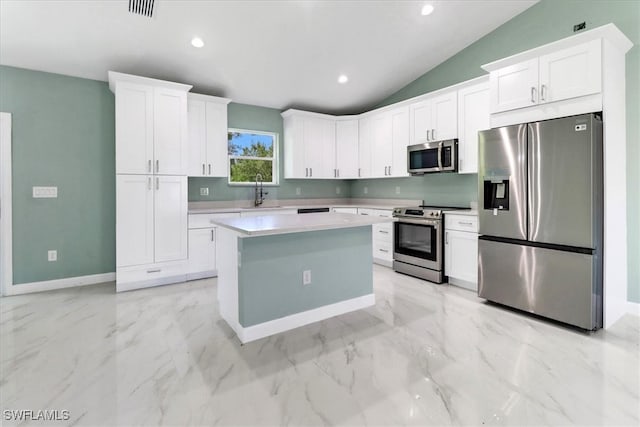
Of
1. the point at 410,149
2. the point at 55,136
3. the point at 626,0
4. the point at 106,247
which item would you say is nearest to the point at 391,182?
the point at 410,149

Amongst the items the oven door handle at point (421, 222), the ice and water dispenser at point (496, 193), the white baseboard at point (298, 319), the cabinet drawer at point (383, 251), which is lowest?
the white baseboard at point (298, 319)

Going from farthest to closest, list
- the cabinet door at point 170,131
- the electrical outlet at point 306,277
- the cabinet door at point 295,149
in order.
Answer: the cabinet door at point 295,149 → the cabinet door at point 170,131 → the electrical outlet at point 306,277

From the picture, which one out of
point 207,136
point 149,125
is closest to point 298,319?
point 149,125

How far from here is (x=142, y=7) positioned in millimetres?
2979

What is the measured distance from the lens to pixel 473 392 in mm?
1836

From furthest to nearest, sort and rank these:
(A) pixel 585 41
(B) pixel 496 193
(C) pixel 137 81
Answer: (C) pixel 137 81
(B) pixel 496 193
(A) pixel 585 41

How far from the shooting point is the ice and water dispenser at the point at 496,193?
10.0 feet

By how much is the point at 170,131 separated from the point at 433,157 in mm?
3369

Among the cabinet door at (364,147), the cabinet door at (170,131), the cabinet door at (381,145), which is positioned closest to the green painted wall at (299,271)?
the cabinet door at (170,131)

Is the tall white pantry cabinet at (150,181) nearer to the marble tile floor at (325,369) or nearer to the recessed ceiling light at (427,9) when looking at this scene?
the marble tile floor at (325,369)

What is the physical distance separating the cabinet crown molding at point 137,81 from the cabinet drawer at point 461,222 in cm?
362

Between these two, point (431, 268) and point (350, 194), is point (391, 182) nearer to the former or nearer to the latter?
point (350, 194)

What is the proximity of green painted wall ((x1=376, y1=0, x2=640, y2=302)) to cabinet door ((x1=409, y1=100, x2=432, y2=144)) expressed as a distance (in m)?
0.52

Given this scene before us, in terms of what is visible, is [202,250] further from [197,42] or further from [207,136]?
[197,42]
